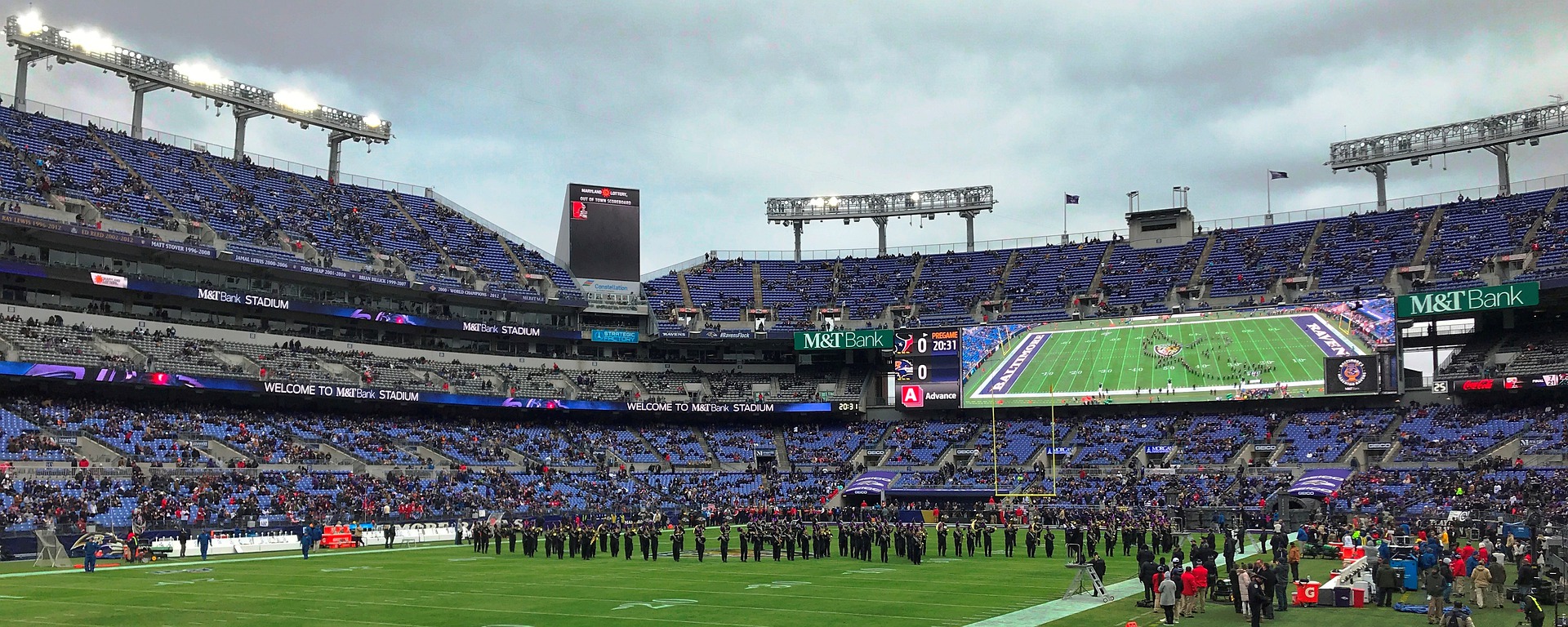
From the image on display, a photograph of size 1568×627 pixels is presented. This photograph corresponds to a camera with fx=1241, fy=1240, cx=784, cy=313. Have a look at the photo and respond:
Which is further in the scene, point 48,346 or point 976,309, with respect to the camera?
point 976,309

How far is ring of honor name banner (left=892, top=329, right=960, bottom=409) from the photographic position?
70.9 metres

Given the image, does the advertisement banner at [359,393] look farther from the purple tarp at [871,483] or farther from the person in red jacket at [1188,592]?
the person in red jacket at [1188,592]

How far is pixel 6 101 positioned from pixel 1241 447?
66.2 meters

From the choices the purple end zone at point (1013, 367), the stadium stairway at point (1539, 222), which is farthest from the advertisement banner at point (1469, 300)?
the purple end zone at point (1013, 367)

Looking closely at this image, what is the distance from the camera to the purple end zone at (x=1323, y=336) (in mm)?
61750

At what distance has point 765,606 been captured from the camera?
995 inches

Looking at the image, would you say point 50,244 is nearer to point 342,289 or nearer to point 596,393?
point 342,289

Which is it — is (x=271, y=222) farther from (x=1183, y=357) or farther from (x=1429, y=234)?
(x=1429, y=234)

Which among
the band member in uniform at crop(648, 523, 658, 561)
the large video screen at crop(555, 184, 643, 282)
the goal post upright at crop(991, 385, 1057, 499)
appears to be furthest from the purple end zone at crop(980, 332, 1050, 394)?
the band member in uniform at crop(648, 523, 658, 561)

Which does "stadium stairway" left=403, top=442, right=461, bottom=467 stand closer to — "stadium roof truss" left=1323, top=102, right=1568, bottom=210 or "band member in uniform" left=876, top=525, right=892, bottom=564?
Answer: "band member in uniform" left=876, top=525, right=892, bottom=564

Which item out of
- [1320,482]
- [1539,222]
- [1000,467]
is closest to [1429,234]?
[1539,222]

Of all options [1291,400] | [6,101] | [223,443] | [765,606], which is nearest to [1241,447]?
[1291,400]

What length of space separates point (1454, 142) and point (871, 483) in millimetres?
40548

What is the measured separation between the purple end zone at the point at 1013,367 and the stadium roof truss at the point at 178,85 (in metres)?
42.8
